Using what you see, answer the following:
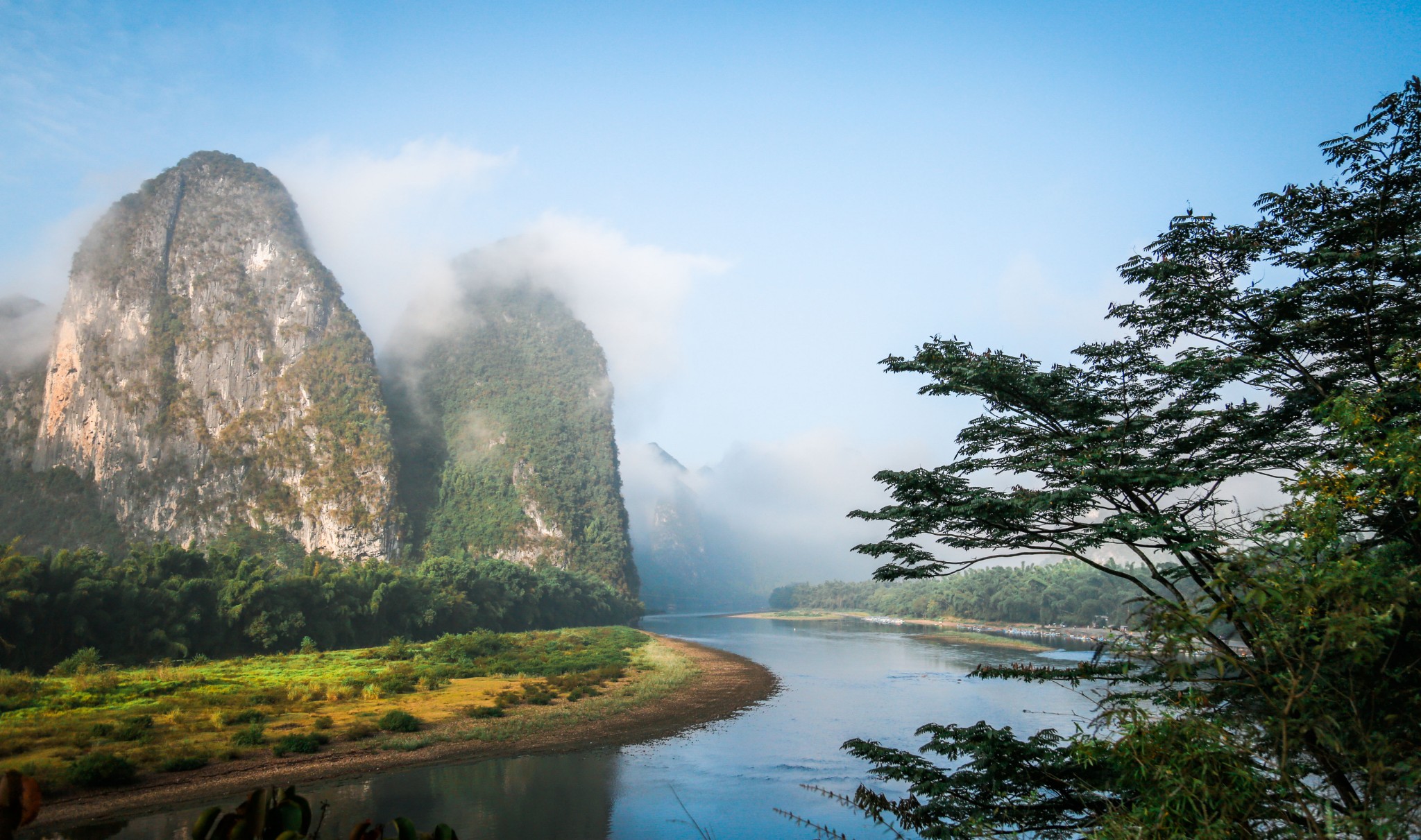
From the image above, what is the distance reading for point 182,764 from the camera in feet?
50.7

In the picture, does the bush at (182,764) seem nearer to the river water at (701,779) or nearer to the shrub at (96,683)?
the river water at (701,779)

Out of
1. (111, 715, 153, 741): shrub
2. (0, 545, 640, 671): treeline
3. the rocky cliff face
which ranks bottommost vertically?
(111, 715, 153, 741): shrub

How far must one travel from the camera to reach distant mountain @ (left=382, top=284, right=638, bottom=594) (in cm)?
8069

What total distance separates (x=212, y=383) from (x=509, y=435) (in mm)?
30801

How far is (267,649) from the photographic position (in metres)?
32.9

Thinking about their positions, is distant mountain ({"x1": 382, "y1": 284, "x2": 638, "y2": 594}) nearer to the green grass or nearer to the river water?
the green grass

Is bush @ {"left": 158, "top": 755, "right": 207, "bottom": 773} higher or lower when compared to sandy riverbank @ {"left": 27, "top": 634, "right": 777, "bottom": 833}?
higher

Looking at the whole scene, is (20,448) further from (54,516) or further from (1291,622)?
(1291,622)

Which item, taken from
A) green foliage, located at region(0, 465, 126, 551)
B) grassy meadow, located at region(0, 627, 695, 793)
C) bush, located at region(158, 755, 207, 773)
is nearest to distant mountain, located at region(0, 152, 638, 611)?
green foliage, located at region(0, 465, 126, 551)

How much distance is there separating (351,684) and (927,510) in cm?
2299

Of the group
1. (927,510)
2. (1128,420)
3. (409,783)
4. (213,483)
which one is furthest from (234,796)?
(213,483)

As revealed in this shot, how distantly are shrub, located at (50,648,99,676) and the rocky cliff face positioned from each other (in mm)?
45531

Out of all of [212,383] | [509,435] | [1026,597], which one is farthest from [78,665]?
[509,435]

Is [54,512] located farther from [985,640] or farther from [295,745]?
[985,640]
